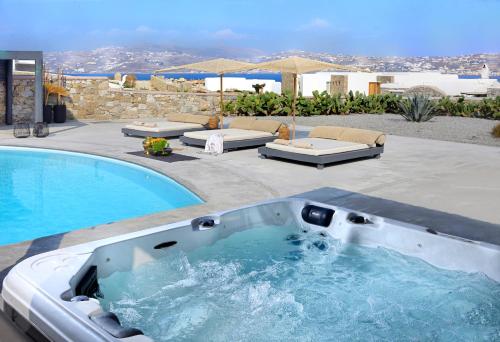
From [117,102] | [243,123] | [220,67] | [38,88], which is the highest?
[220,67]

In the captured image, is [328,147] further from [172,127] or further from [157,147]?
[172,127]

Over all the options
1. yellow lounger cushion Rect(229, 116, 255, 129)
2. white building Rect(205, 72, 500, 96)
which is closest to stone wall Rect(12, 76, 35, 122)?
yellow lounger cushion Rect(229, 116, 255, 129)

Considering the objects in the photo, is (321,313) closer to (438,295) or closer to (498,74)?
(438,295)

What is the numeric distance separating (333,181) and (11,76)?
1151cm

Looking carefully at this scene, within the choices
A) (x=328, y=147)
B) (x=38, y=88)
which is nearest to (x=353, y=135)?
(x=328, y=147)

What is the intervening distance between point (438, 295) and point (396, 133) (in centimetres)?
1175

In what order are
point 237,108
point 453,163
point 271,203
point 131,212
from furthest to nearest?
1. point 237,108
2. point 453,163
3. point 131,212
4. point 271,203

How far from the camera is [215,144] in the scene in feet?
38.2

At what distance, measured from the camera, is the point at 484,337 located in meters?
4.46

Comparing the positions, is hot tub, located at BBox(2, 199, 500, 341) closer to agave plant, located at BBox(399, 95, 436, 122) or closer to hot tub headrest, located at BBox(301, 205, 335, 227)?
hot tub headrest, located at BBox(301, 205, 335, 227)

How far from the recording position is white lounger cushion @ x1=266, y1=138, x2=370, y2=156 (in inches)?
403

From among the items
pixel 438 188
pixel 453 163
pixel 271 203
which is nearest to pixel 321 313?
pixel 271 203

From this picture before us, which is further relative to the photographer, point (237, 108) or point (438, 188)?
point (237, 108)

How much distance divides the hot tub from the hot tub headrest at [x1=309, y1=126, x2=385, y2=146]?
523 centimetres
